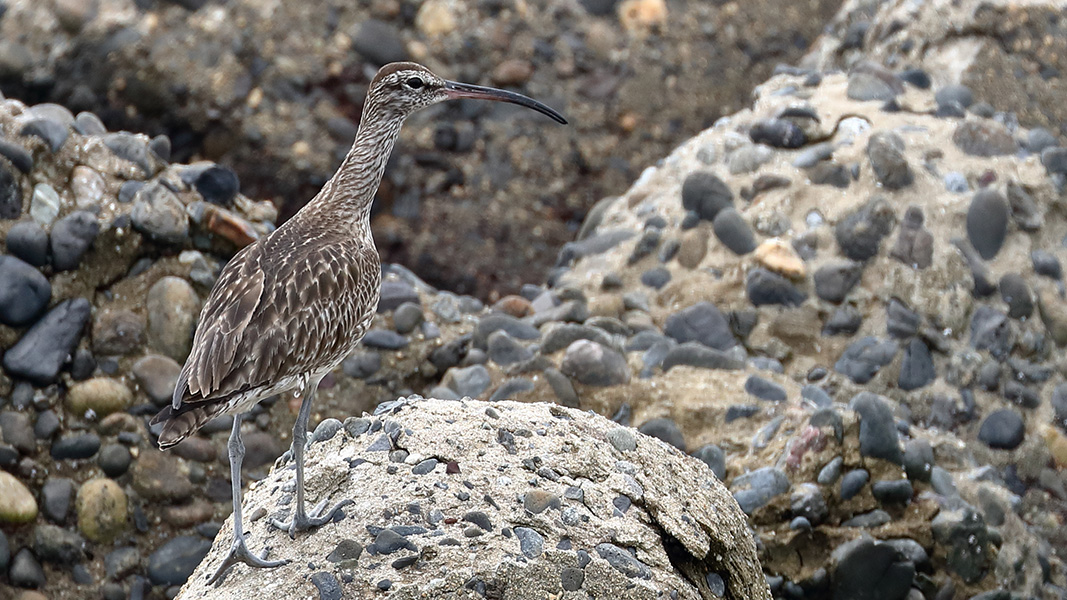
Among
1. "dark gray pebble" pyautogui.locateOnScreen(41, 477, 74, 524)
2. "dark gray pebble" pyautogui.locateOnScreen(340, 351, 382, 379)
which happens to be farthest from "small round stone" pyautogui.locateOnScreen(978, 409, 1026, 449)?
"dark gray pebble" pyautogui.locateOnScreen(41, 477, 74, 524)

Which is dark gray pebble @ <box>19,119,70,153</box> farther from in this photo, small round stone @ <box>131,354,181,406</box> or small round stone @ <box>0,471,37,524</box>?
small round stone @ <box>0,471,37,524</box>

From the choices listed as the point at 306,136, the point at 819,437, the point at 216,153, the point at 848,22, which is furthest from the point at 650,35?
the point at 819,437

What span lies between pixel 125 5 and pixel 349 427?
24.1 feet

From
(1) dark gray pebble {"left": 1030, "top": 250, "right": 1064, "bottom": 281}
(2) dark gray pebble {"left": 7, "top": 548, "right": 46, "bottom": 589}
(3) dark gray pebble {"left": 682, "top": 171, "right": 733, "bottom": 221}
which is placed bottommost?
(2) dark gray pebble {"left": 7, "top": 548, "right": 46, "bottom": 589}

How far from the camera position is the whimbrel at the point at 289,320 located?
17.0ft

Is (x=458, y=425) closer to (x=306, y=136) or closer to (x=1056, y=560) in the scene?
(x=1056, y=560)

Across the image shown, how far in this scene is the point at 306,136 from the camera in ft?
38.0

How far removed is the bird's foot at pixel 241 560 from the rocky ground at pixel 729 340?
94.1 inches

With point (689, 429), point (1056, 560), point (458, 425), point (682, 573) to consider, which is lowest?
point (1056, 560)

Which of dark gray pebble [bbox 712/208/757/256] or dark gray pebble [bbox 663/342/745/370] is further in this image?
dark gray pebble [bbox 712/208/757/256]

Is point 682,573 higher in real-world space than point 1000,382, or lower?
higher

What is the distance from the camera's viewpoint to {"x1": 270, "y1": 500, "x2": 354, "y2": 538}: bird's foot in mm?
5191

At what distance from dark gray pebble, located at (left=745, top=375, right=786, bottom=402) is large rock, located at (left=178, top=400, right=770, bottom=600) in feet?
6.59

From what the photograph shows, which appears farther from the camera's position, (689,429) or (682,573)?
(689,429)
